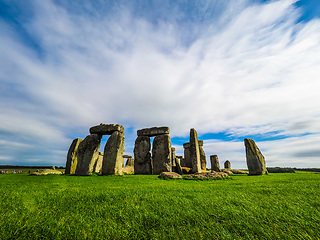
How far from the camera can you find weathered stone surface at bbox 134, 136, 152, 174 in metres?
13.1

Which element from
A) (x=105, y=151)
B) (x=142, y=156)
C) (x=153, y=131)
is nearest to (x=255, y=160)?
(x=153, y=131)

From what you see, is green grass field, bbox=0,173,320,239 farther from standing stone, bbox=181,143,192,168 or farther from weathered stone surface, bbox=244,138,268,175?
standing stone, bbox=181,143,192,168

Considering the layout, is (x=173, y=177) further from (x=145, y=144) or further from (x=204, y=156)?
(x=204, y=156)

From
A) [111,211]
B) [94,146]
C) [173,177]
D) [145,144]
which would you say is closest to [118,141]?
[94,146]

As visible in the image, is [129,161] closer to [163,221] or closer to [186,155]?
[186,155]

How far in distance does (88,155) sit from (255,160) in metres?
12.7

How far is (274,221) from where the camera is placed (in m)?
1.64

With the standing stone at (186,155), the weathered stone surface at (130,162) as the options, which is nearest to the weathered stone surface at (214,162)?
the standing stone at (186,155)

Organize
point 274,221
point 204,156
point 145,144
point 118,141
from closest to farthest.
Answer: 1. point 274,221
2. point 118,141
3. point 145,144
4. point 204,156

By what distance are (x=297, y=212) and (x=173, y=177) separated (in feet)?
19.3

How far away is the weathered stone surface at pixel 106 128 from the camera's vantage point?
35.9ft

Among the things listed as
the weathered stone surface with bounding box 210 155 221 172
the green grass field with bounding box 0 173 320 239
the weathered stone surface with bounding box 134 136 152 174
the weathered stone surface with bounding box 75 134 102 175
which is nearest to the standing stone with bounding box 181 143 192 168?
the weathered stone surface with bounding box 210 155 221 172

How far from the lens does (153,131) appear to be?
45.8 ft

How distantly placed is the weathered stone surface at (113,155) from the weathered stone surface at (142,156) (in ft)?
10.5
